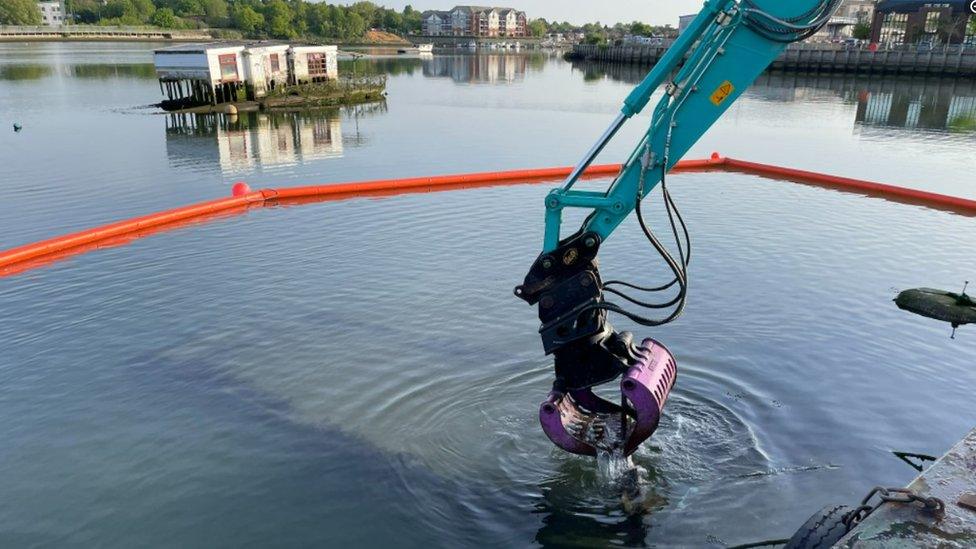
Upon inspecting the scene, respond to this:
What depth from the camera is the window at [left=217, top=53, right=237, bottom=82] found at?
43531 mm

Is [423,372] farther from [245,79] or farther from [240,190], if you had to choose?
[245,79]

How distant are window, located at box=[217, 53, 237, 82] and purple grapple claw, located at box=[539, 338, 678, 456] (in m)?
42.9

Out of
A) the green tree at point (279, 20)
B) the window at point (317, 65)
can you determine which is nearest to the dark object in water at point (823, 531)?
the window at point (317, 65)

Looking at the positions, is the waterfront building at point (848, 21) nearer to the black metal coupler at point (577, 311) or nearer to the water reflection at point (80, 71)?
the water reflection at point (80, 71)

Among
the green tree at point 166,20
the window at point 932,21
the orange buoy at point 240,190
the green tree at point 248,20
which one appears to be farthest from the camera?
the green tree at point 248,20

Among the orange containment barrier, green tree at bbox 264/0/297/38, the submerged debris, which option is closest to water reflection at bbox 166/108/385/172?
the orange containment barrier

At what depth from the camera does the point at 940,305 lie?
11.2 meters

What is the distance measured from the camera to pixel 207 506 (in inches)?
265

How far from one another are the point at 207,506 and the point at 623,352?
4261mm

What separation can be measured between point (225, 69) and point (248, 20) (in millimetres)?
125495

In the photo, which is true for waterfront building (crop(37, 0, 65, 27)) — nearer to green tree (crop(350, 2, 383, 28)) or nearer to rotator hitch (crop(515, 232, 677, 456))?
green tree (crop(350, 2, 383, 28))

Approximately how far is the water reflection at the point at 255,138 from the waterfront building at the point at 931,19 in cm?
7276

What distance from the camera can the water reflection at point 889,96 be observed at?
3725 cm

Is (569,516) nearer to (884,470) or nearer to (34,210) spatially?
(884,470)
